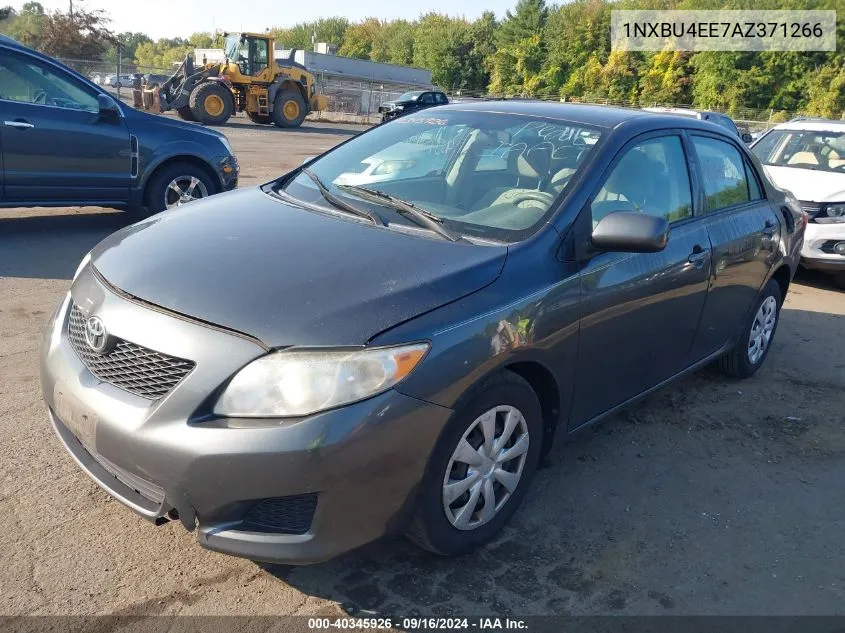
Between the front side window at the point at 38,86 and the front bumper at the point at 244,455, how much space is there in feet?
18.1

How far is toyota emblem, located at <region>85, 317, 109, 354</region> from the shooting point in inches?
101

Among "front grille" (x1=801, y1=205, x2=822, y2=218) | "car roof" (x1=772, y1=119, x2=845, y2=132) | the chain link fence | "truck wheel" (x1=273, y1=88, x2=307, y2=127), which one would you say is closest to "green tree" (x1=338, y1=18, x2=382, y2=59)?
the chain link fence

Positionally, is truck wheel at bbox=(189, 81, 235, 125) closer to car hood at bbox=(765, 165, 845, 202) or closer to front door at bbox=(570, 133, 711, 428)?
car hood at bbox=(765, 165, 845, 202)

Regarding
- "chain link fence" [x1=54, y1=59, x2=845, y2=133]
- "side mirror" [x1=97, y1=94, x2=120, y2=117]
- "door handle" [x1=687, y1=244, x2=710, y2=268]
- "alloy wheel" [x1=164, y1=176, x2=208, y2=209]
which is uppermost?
"chain link fence" [x1=54, y1=59, x2=845, y2=133]

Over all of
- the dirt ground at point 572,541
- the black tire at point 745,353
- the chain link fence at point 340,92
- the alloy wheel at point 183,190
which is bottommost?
the dirt ground at point 572,541

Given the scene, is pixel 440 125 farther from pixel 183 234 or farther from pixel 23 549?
pixel 23 549

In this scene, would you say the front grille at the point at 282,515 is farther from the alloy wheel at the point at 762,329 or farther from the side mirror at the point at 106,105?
the side mirror at the point at 106,105

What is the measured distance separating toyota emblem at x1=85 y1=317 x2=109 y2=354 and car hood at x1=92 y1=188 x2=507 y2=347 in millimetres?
157

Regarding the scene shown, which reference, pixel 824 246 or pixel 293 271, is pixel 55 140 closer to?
pixel 293 271

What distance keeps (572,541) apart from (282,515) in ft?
4.28

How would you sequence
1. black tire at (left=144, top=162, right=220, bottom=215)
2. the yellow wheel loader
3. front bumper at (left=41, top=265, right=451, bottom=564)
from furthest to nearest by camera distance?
the yellow wheel loader < black tire at (left=144, top=162, right=220, bottom=215) < front bumper at (left=41, top=265, right=451, bottom=564)

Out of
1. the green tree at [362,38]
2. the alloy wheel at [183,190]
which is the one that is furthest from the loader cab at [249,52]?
the green tree at [362,38]

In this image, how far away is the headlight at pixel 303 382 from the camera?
2.29 m

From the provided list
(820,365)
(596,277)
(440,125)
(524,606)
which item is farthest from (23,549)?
(820,365)
